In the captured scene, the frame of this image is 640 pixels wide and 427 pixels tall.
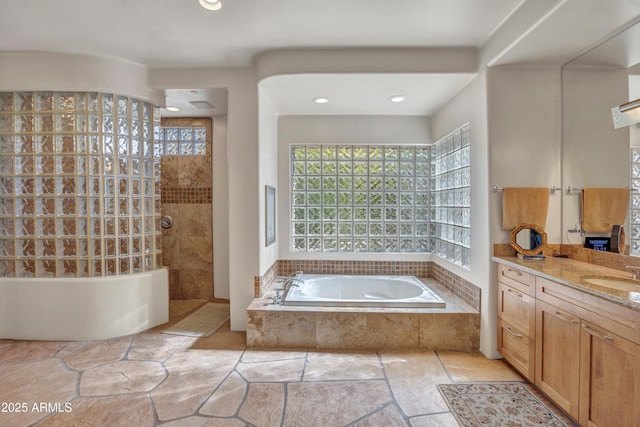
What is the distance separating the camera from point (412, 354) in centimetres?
250

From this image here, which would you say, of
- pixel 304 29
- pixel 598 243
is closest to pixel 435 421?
pixel 598 243

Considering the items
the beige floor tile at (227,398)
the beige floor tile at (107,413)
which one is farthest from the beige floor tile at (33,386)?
the beige floor tile at (227,398)

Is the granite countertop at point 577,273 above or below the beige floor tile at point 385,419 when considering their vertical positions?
above

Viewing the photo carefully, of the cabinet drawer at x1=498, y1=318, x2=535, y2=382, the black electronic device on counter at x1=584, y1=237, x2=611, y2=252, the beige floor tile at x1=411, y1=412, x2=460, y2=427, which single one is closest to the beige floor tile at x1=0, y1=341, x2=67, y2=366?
the beige floor tile at x1=411, y1=412, x2=460, y2=427

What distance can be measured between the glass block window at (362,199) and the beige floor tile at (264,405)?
5.98ft

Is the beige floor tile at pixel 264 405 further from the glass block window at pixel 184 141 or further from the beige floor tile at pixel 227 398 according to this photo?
the glass block window at pixel 184 141

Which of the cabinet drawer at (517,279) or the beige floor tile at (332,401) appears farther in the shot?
the cabinet drawer at (517,279)

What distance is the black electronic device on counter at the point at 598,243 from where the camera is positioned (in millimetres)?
2165

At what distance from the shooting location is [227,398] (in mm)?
1938

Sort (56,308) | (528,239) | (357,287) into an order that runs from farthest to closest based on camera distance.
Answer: (357,287), (56,308), (528,239)

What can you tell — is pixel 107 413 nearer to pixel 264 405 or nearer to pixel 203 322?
pixel 264 405

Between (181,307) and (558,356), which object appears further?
(181,307)

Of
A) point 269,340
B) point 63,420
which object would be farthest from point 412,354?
point 63,420

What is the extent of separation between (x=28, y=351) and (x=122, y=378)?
1065mm
